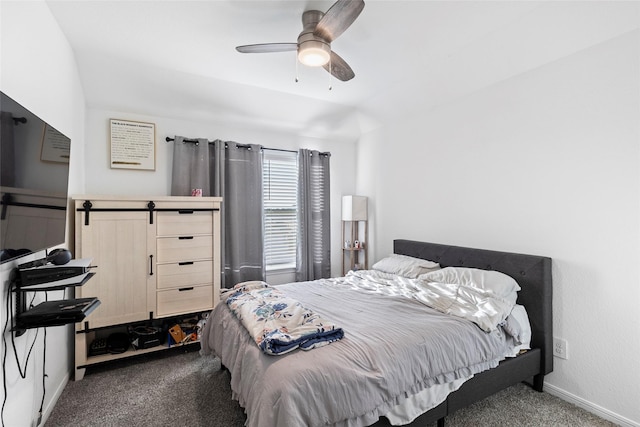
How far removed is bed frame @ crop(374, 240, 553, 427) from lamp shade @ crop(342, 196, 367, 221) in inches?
63.6

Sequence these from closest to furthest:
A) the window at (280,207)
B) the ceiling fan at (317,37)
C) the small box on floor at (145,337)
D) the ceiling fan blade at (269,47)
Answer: the ceiling fan at (317,37), the ceiling fan blade at (269,47), the small box on floor at (145,337), the window at (280,207)

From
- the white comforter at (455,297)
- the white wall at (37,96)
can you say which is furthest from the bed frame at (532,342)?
the white wall at (37,96)

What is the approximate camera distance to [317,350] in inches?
62.1

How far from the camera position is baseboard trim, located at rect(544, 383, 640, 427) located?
1.92 meters

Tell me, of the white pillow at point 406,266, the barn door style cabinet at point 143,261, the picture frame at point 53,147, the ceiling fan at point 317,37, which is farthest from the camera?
the white pillow at point 406,266

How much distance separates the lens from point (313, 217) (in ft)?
13.9

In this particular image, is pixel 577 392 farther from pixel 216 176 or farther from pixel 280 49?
pixel 216 176

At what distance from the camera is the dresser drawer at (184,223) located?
2.87 meters

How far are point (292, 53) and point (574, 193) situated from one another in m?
2.49

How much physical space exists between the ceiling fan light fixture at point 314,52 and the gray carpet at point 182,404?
247 cm

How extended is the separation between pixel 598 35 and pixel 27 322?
3.78m

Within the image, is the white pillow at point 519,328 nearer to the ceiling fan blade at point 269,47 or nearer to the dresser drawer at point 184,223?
the ceiling fan blade at point 269,47

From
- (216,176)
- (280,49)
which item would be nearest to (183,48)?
(280,49)

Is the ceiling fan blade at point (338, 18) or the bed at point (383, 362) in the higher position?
the ceiling fan blade at point (338, 18)
